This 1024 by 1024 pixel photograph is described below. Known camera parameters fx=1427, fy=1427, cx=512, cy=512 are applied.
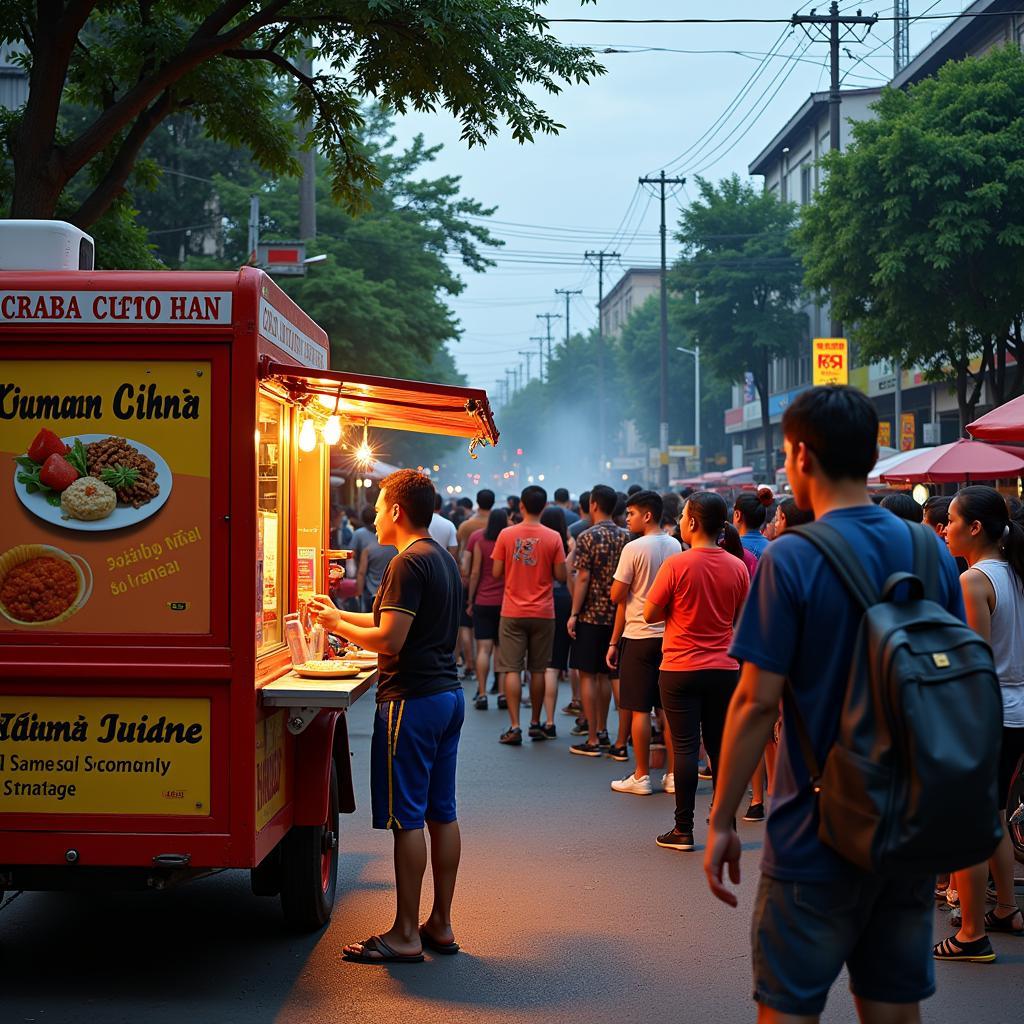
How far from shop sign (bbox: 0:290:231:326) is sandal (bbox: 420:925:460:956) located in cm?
273

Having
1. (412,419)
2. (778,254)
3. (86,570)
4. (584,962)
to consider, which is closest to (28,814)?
(86,570)

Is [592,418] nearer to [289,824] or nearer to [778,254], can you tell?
[778,254]

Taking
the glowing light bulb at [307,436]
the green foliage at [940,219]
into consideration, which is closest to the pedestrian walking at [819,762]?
the glowing light bulb at [307,436]

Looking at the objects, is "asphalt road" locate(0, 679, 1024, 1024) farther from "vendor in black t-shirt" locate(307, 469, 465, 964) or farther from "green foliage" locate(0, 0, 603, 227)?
"green foliage" locate(0, 0, 603, 227)

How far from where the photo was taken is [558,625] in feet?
44.4

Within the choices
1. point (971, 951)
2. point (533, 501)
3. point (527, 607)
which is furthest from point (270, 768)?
point (533, 501)

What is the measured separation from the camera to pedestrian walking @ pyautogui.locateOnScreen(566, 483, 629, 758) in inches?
446

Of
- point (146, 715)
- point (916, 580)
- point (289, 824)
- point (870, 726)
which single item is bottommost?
point (289, 824)

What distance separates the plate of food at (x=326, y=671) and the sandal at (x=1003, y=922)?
9.95 feet

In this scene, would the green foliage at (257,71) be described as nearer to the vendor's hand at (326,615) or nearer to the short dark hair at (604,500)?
the short dark hair at (604,500)

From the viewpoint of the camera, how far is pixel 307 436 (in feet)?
24.8

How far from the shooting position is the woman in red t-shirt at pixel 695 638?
26.9 ft

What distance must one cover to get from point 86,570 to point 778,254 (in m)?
48.0

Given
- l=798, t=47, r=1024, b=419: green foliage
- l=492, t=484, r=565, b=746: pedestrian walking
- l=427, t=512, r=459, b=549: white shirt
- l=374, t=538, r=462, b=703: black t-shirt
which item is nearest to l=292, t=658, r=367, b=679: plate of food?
l=374, t=538, r=462, b=703: black t-shirt
